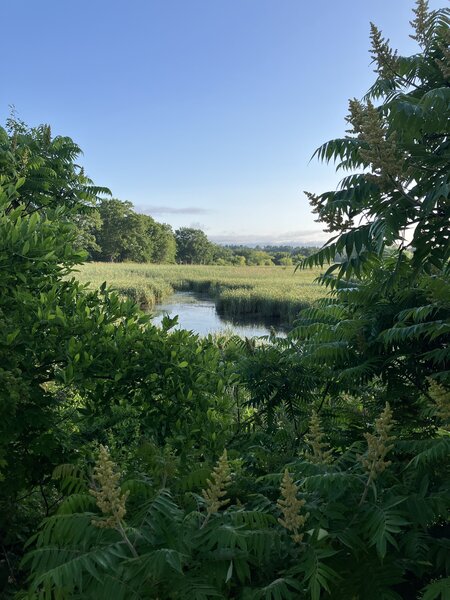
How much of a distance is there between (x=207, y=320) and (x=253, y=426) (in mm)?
24851

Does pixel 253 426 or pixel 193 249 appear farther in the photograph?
pixel 193 249

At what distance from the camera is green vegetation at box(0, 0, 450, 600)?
1418 mm

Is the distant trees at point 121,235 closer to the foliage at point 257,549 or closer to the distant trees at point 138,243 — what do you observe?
the distant trees at point 138,243

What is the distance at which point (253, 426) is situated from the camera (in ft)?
14.0

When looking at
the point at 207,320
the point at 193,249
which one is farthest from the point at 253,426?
the point at 193,249

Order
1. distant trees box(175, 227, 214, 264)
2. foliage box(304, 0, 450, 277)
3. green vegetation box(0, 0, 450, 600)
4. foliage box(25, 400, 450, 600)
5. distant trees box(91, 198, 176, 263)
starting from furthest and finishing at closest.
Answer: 1. distant trees box(175, 227, 214, 264)
2. distant trees box(91, 198, 176, 263)
3. foliage box(304, 0, 450, 277)
4. green vegetation box(0, 0, 450, 600)
5. foliage box(25, 400, 450, 600)

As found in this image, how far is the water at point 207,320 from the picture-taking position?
78.6ft

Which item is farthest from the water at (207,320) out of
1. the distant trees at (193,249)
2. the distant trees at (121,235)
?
the distant trees at (193,249)

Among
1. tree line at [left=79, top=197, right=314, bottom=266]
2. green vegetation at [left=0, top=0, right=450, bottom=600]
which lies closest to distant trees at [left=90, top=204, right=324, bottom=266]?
tree line at [left=79, top=197, right=314, bottom=266]

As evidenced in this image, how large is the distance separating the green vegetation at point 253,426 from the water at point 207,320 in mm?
16556

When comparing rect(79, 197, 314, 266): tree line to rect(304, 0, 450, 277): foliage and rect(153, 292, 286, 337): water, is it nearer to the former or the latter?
rect(153, 292, 286, 337): water

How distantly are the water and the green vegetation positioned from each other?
54.3 feet

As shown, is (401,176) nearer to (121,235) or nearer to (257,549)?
(257,549)

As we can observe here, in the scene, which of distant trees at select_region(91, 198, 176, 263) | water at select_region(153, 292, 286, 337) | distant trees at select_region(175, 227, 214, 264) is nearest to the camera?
water at select_region(153, 292, 286, 337)
